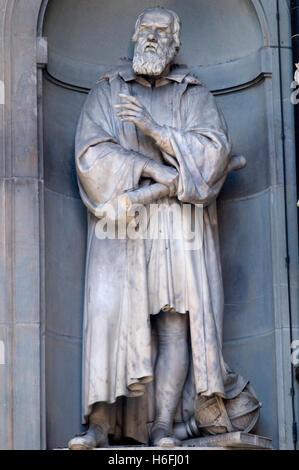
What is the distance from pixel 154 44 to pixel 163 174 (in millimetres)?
985

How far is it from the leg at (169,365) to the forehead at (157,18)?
6.78 ft

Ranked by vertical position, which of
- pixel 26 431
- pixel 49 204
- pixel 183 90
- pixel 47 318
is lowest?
pixel 26 431

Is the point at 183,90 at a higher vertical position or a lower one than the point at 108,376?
higher

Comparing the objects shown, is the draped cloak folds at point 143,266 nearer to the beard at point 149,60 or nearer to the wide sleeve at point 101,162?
the wide sleeve at point 101,162

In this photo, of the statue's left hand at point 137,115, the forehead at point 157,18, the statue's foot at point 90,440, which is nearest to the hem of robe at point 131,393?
the statue's foot at point 90,440

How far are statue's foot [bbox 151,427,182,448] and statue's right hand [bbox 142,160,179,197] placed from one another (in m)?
1.60

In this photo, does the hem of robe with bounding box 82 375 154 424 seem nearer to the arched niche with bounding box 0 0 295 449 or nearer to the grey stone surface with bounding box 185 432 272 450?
the arched niche with bounding box 0 0 295 449

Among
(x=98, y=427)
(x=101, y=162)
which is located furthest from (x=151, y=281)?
(x=98, y=427)

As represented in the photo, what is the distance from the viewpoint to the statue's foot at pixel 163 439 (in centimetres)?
1181

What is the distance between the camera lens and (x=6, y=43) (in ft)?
42.0

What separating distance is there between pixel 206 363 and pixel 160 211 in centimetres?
110

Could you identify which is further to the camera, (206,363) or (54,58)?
(54,58)

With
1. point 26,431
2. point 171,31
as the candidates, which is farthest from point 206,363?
point 171,31

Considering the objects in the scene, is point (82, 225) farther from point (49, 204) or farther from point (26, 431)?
point (26, 431)
